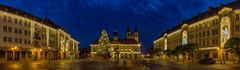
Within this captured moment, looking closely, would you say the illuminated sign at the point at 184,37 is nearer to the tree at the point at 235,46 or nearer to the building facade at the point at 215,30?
the building facade at the point at 215,30

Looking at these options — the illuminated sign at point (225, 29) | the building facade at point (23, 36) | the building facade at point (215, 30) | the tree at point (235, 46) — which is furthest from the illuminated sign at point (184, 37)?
the tree at point (235, 46)

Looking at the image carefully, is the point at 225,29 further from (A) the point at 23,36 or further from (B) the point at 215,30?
(A) the point at 23,36

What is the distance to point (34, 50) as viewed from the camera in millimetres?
99812

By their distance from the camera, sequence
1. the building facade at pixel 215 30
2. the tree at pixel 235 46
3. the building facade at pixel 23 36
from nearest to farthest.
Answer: the tree at pixel 235 46
the building facade at pixel 215 30
the building facade at pixel 23 36

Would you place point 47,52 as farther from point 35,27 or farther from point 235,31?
point 235,31

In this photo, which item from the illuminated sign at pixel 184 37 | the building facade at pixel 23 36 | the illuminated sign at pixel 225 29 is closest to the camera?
the building facade at pixel 23 36

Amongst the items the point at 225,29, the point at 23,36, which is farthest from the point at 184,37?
the point at 23,36

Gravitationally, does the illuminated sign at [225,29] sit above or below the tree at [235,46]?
above

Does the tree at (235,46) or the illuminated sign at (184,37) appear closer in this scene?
the tree at (235,46)

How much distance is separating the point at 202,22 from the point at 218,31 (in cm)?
1129

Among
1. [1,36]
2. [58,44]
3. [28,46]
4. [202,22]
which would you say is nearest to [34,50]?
[28,46]

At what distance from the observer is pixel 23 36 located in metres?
91.7

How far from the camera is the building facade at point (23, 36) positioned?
8094cm

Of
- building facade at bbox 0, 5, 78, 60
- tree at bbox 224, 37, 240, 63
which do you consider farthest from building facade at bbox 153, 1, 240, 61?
building facade at bbox 0, 5, 78, 60
